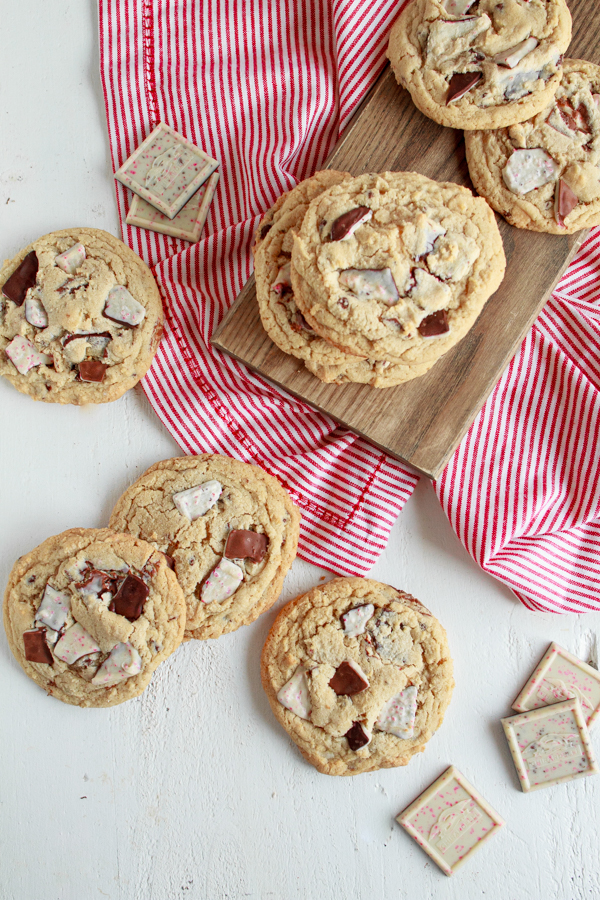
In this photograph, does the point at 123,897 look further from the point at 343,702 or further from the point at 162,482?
the point at 162,482

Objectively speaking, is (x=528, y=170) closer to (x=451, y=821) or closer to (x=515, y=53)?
(x=515, y=53)

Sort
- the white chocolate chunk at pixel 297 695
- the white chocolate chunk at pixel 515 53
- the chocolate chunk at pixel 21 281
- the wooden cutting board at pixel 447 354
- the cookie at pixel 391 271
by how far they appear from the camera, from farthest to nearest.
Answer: the chocolate chunk at pixel 21 281 < the white chocolate chunk at pixel 297 695 < the wooden cutting board at pixel 447 354 < the white chocolate chunk at pixel 515 53 < the cookie at pixel 391 271

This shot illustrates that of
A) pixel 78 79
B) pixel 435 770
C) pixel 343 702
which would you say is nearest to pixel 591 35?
pixel 78 79

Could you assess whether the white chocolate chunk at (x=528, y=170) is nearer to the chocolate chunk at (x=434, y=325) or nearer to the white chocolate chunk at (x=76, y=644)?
the chocolate chunk at (x=434, y=325)

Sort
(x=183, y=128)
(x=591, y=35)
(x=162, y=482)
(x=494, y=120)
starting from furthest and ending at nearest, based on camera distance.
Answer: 1. (x=183, y=128)
2. (x=162, y=482)
3. (x=591, y=35)
4. (x=494, y=120)

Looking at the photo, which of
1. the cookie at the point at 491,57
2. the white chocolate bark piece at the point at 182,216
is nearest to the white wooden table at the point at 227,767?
the white chocolate bark piece at the point at 182,216

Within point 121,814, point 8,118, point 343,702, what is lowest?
point 121,814
